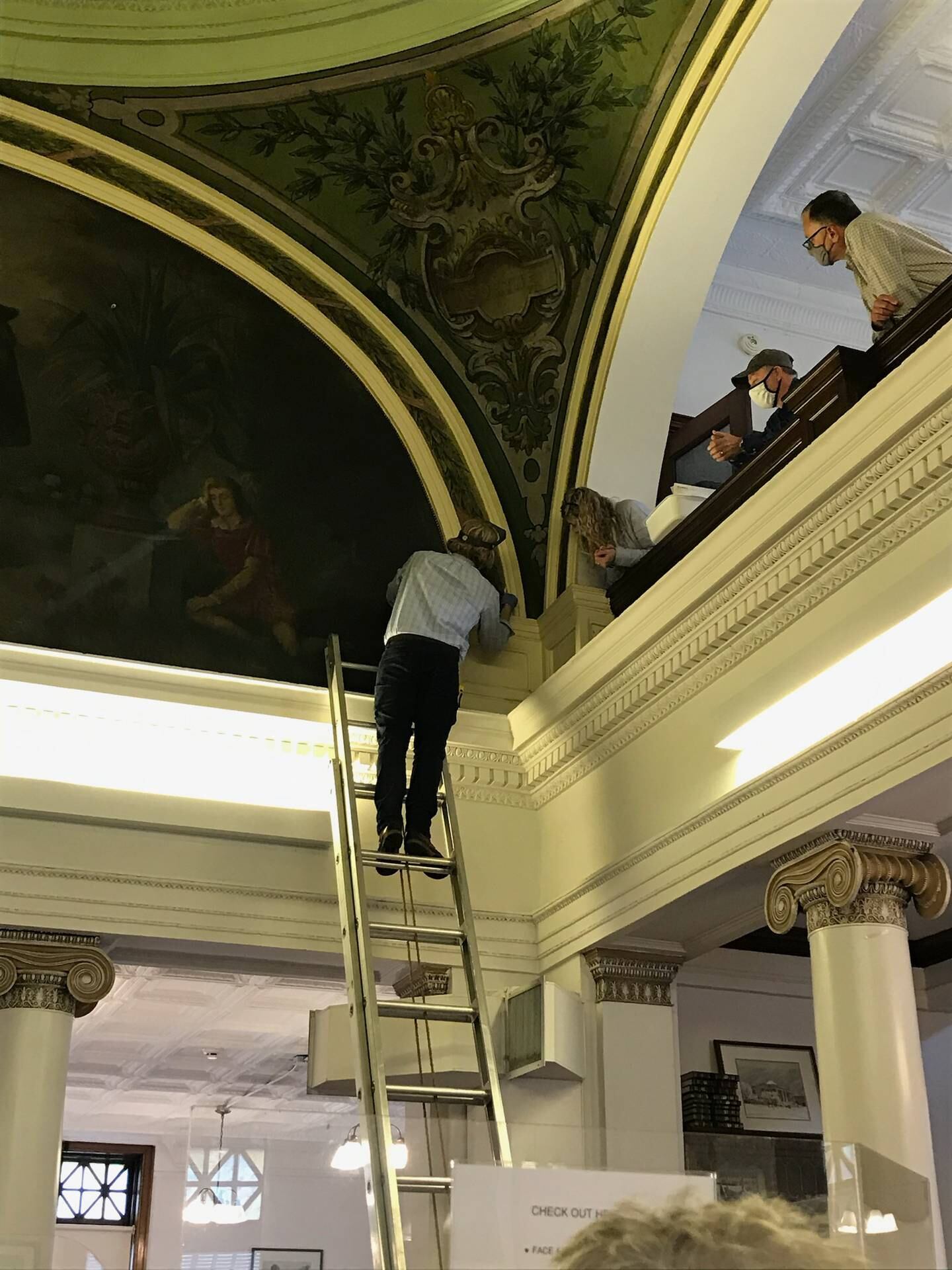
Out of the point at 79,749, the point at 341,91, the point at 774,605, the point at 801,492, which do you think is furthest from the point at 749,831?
the point at 341,91

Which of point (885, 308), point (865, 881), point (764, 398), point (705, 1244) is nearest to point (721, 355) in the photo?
point (764, 398)

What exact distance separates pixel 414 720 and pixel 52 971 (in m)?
1.77

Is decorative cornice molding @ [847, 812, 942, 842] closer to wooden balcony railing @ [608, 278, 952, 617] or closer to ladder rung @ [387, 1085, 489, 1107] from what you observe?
wooden balcony railing @ [608, 278, 952, 617]

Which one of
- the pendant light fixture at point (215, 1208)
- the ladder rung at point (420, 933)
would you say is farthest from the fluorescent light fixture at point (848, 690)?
the pendant light fixture at point (215, 1208)

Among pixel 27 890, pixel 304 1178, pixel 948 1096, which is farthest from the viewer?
pixel 948 1096

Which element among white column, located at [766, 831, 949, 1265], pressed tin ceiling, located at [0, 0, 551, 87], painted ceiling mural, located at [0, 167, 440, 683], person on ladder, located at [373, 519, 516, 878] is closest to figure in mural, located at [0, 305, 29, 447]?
painted ceiling mural, located at [0, 167, 440, 683]

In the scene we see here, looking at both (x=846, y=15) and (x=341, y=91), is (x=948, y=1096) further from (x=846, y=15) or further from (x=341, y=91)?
(x=341, y=91)

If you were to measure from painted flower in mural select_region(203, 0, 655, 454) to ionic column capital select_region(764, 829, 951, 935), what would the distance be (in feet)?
11.0

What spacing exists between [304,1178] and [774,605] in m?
2.65

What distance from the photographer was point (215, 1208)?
10.4ft

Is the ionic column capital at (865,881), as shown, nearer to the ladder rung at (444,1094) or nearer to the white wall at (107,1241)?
the ladder rung at (444,1094)

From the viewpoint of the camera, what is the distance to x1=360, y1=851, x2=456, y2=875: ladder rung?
544 cm

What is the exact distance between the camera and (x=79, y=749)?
6020mm

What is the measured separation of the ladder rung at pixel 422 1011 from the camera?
485 centimetres
